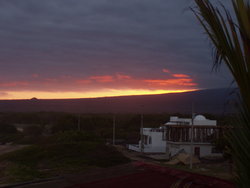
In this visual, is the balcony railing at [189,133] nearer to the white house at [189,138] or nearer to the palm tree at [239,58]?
the white house at [189,138]

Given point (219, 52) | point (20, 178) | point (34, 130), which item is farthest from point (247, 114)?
point (34, 130)

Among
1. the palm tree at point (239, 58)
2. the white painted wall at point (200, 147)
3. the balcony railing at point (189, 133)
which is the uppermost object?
the palm tree at point (239, 58)

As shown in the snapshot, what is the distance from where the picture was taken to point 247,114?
2055 millimetres

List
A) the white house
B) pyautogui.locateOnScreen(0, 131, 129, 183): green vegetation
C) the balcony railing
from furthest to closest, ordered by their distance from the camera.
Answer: the balcony railing
the white house
pyautogui.locateOnScreen(0, 131, 129, 183): green vegetation

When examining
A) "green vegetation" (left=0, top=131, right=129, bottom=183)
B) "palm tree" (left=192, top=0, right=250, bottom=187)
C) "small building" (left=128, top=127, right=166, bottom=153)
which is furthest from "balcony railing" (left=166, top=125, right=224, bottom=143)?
"palm tree" (left=192, top=0, right=250, bottom=187)

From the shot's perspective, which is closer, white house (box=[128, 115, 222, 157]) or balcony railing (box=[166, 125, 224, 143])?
white house (box=[128, 115, 222, 157])

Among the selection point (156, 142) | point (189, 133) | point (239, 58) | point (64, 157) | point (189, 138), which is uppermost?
point (239, 58)

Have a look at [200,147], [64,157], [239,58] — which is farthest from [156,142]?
[239,58]

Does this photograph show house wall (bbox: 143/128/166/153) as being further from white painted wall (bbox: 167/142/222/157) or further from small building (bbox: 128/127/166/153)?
white painted wall (bbox: 167/142/222/157)

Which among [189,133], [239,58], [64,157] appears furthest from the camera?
Answer: [189,133]

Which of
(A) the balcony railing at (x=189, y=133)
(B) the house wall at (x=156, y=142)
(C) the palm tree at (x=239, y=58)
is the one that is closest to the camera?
(C) the palm tree at (x=239, y=58)

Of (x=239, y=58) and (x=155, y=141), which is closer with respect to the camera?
(x=239, y=58)

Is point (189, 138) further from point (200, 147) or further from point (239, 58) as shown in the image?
point (239, 58)

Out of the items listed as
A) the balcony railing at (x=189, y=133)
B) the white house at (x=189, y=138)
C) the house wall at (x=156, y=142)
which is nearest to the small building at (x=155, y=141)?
the house wall at (x=156, y=142)
